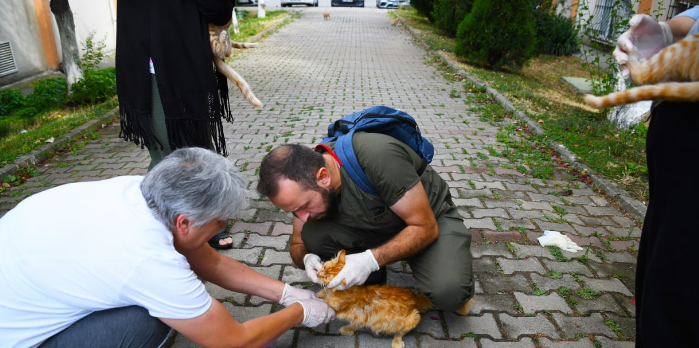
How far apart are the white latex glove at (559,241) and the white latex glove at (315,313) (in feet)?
6.17

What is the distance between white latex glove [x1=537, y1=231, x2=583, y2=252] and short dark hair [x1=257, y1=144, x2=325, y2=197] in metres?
2.06

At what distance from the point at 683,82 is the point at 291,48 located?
507 inches

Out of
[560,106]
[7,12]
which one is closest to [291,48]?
[7,12]

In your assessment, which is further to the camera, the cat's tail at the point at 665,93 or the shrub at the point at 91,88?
the shrub at the point at 91,88

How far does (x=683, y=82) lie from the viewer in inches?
48.3

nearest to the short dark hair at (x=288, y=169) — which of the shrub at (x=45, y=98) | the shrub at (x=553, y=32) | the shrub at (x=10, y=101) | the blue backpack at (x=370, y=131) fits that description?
the blue backpack at (x=370, y=131)

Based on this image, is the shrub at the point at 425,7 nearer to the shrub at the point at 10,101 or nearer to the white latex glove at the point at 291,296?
the shrub at the point at 10,101

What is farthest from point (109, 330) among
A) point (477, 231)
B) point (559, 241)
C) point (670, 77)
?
point (559, 241)

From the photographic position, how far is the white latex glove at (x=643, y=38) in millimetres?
1507

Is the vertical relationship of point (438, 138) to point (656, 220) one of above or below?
below

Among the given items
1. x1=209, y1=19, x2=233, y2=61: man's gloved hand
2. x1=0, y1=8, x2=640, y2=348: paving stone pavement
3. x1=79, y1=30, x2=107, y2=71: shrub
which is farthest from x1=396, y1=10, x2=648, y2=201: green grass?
x1=79, y1=30, x2=107, y2=71: shrub

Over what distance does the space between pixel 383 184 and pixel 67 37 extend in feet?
22.8

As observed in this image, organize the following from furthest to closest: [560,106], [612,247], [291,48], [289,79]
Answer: [291,48] < [289,79] < [560,106] < [612,247]

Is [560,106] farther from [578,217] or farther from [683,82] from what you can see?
[683,82]
